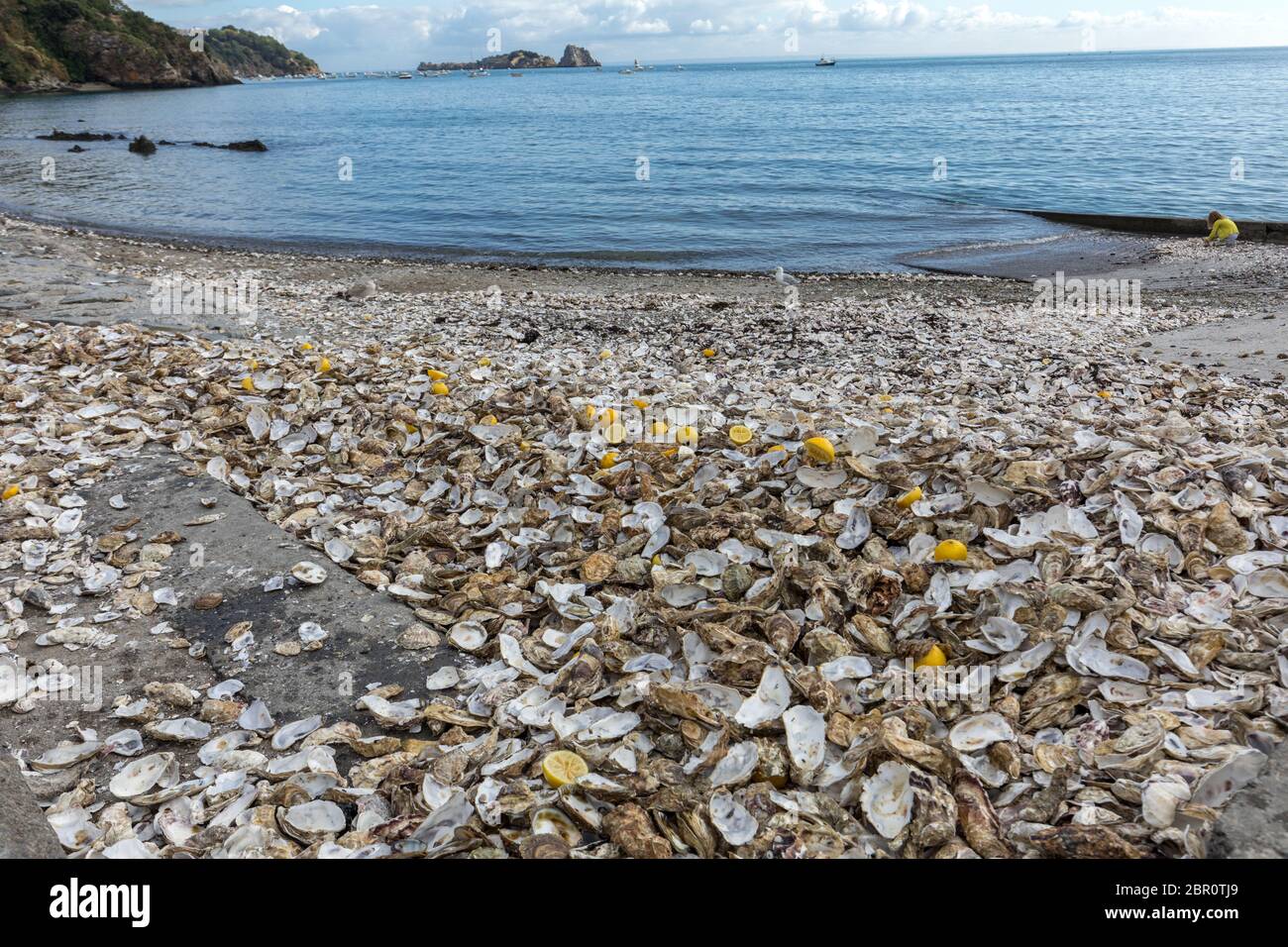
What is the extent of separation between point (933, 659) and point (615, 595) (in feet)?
4.66

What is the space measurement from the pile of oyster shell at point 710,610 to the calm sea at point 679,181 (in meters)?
12.7

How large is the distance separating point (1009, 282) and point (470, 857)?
15.8 metres

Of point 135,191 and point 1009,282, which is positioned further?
point 135,191

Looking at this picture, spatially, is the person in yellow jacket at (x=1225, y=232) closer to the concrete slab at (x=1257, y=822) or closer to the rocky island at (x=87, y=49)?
the concrete slab at (x=1257, y=822)

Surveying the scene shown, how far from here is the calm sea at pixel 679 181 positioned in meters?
19.7

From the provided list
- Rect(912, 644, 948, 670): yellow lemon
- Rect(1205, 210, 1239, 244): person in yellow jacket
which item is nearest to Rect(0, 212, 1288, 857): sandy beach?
Rect(912, 644, 948, 670): yellow lemon

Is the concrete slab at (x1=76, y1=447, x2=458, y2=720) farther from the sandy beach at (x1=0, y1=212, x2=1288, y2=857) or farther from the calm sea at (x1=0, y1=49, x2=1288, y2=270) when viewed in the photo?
the calm sea at (x1=0, y1=49, x2=1288, y2=270)

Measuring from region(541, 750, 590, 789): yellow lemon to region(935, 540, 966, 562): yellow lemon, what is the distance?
1869 mm

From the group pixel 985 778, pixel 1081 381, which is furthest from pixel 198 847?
pixel 1081 381

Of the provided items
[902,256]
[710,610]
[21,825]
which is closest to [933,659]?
[710,610]

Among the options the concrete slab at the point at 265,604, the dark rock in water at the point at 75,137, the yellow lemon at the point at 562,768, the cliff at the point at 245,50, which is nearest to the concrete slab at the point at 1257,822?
the yellow lemon at the point at 562,768
